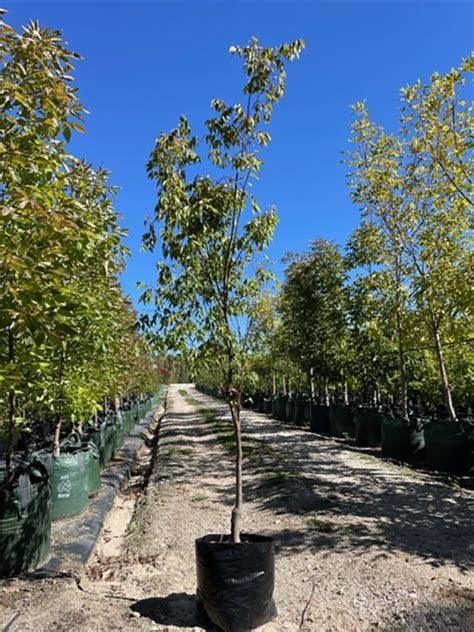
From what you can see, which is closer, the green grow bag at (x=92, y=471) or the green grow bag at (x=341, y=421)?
the green grow bag at (x=92, y=471)

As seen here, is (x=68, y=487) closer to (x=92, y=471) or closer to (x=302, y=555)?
(x=92, y=471)

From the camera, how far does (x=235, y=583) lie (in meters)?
3.21

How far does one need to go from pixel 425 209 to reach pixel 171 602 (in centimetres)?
803

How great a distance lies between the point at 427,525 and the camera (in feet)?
17.8

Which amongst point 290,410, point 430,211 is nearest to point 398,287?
point 430,211

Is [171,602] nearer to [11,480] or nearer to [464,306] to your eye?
[11,480]

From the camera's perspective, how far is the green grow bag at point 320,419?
50.2ft

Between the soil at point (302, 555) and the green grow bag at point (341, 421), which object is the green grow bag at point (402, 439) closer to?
the soil at point (302, 555)

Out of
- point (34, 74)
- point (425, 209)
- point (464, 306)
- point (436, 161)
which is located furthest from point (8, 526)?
point (425, 209)

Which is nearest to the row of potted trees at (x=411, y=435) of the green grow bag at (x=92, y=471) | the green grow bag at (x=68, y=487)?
the green grow bag at (x=92, y=471)

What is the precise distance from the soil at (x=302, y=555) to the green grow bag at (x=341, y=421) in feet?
15.3

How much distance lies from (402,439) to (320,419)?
224 inches

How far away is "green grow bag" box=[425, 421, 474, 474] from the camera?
27.2 ft

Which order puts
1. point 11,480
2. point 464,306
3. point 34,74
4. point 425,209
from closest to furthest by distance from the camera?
point 34,74
point 11,480
point 464,306
point 425,209
